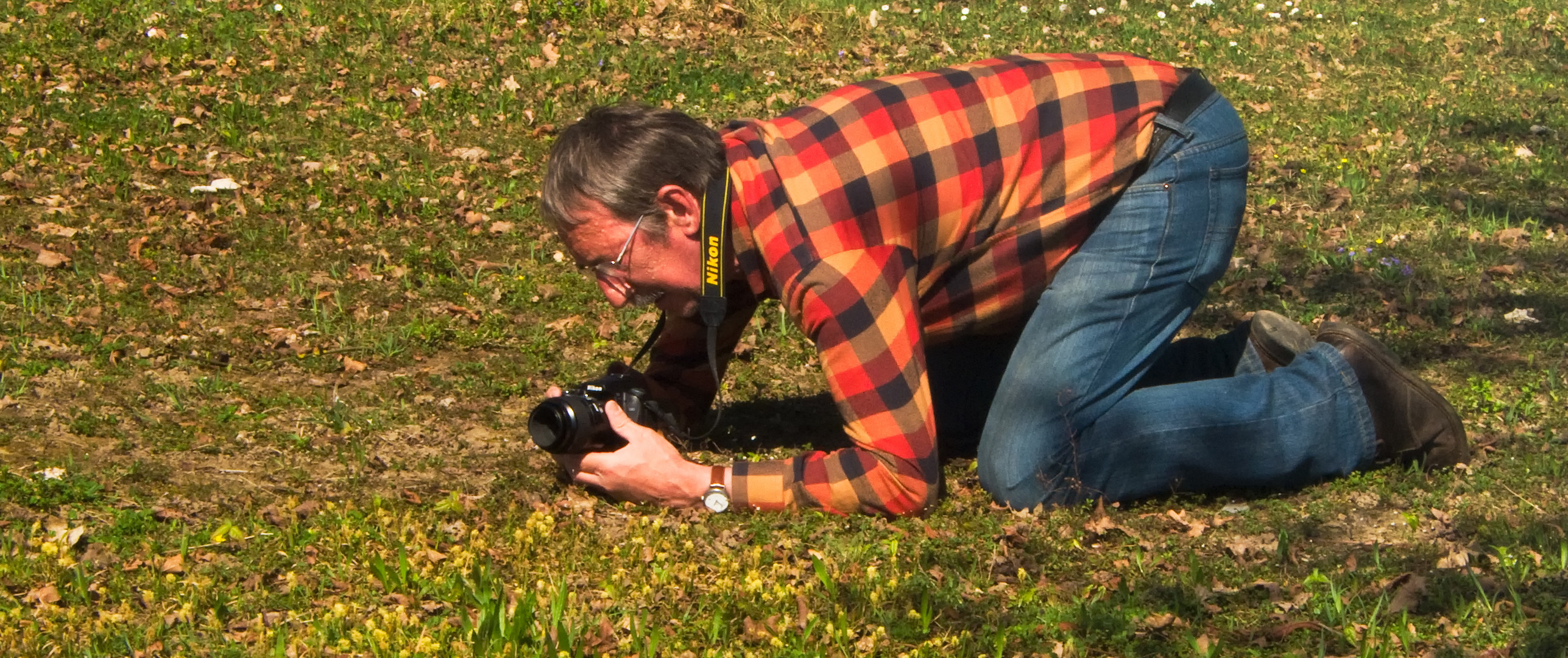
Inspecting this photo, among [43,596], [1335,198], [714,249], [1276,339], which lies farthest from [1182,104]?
[1335,198]

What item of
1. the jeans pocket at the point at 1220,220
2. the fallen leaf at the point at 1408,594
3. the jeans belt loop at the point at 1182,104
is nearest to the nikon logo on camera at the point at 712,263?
the jeans belt loop at the point at 1182,104

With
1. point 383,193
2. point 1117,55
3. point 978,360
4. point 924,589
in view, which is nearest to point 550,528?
point 924,589

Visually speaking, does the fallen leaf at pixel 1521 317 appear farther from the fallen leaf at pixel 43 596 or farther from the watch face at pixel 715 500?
the watch face at pixel 715 500

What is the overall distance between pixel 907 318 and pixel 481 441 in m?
1.68

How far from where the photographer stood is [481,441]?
4410mm

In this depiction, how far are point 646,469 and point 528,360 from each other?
150 centimetres

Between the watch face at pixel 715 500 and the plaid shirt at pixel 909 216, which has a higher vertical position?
the plaid shirt at pixel 909 216

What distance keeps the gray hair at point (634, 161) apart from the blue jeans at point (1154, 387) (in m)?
1.07

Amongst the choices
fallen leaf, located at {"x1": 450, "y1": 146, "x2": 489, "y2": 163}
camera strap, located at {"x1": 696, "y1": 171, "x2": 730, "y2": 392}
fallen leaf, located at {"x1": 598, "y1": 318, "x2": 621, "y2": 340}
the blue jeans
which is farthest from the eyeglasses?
fallen leaf, located at {"x1": 450, "y1": 146, "x2": 489, "y2": 163}

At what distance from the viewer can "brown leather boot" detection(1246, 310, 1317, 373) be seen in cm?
415

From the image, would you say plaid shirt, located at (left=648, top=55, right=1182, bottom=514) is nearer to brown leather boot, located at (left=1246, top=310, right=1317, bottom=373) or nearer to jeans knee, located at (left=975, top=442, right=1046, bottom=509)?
jeans knee, located at (left=975, top=442, right=1046, bottom=509)

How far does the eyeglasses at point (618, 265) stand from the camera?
11.1 ft

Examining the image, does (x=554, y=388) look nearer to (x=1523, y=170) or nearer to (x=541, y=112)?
(x=541, y=112)

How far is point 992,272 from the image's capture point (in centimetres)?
374
